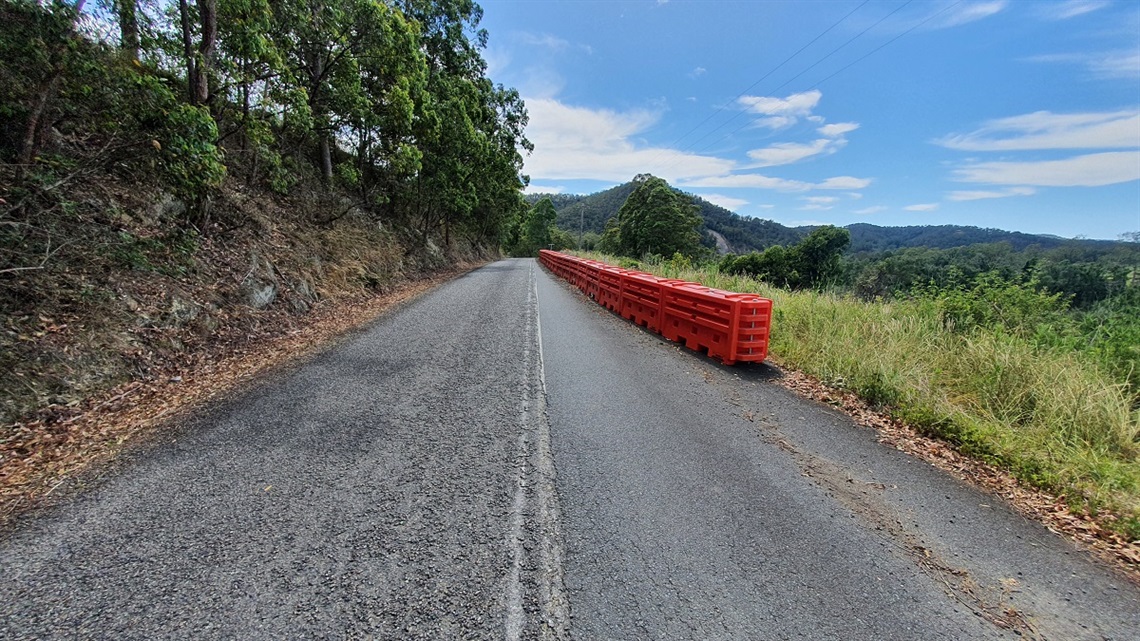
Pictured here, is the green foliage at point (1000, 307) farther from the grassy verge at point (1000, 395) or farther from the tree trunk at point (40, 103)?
the tree trunk at point (40, 103)

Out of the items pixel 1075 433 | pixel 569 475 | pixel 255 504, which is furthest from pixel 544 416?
pixel 1075 433

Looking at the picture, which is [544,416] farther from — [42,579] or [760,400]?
[42,579]

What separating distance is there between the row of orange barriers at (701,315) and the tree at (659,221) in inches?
1460

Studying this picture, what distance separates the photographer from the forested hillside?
4301 millimetres

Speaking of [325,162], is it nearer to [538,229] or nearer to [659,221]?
[659,221]

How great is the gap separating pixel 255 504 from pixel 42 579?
2.84 ft

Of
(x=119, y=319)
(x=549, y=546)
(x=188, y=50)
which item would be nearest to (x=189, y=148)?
(x=119, y=319)

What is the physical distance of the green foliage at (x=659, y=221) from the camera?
1847 inches

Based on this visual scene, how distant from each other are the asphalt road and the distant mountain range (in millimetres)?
68525

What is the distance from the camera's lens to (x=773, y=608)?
6.88 ft

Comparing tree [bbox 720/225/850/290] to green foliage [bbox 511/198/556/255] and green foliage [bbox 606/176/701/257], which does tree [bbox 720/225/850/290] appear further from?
green foliage [bbox 511/198/556/255]

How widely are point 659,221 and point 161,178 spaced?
4449 cm

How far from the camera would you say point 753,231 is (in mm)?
116625

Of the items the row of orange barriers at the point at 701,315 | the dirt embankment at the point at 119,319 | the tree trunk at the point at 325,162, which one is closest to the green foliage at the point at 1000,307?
the row of orange barriers at the point at 701,315
